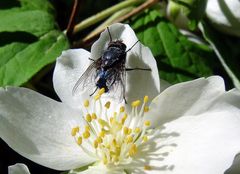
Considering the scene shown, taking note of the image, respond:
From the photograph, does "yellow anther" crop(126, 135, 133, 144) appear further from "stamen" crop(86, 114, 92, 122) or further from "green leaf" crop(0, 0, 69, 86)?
"green leaf" crop(0, 0, 69, 86)

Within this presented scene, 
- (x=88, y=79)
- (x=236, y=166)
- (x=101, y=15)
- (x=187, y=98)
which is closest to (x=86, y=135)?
(x=88, y=79)

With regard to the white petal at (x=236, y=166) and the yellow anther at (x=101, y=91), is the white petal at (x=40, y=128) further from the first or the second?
the white petal at (x=236, y=166)

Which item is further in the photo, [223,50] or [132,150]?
[223,50]

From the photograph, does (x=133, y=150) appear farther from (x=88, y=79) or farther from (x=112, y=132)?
(x=88, y=79)

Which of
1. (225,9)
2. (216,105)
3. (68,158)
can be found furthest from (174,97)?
(225,9)

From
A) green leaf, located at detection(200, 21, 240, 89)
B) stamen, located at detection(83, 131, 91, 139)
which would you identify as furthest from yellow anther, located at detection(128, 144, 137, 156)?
green leaf, located at detection(200, 21, 240, 89)
